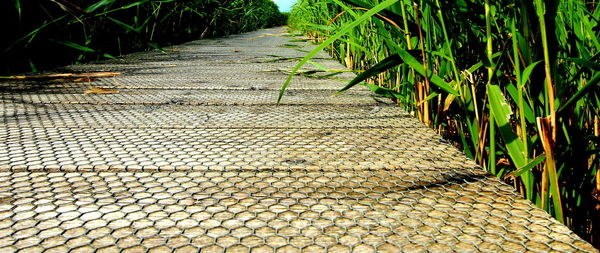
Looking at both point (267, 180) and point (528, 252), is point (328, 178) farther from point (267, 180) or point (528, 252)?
point (528, 252)

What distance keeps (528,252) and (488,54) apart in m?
0.40

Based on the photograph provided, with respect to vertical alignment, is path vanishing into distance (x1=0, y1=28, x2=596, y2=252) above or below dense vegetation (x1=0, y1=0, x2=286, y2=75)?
below

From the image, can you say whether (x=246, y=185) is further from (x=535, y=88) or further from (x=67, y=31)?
(x=67, y=31)

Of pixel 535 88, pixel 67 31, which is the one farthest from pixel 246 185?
pixel 67 31

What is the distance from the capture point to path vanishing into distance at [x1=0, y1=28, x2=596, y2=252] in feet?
1.54

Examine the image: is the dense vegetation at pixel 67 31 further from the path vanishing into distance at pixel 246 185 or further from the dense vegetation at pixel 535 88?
the dense vegetation at pixel 535 88

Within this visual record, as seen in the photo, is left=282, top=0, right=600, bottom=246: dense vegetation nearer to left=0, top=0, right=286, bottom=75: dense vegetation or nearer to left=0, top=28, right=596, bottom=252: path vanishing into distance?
Answer: left=0, top=28, right=596, bottom=252: path vanishing into distance

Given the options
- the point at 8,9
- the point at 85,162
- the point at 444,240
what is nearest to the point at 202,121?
the point at 85,162

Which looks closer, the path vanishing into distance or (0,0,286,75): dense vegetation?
the path vanishing into distance

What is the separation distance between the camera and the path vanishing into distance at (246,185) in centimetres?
47

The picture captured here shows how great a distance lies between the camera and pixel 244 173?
0.67 m

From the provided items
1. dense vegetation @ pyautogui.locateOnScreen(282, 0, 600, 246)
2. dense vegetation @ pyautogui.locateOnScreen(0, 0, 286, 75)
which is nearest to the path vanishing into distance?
dense vegetation @ pyautogui.locateOnScreen(282, 0, 600, 246)

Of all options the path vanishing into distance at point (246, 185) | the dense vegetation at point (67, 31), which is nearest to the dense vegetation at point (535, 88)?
the path vanishing into distance at point (246, 185)

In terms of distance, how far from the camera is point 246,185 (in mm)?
624
